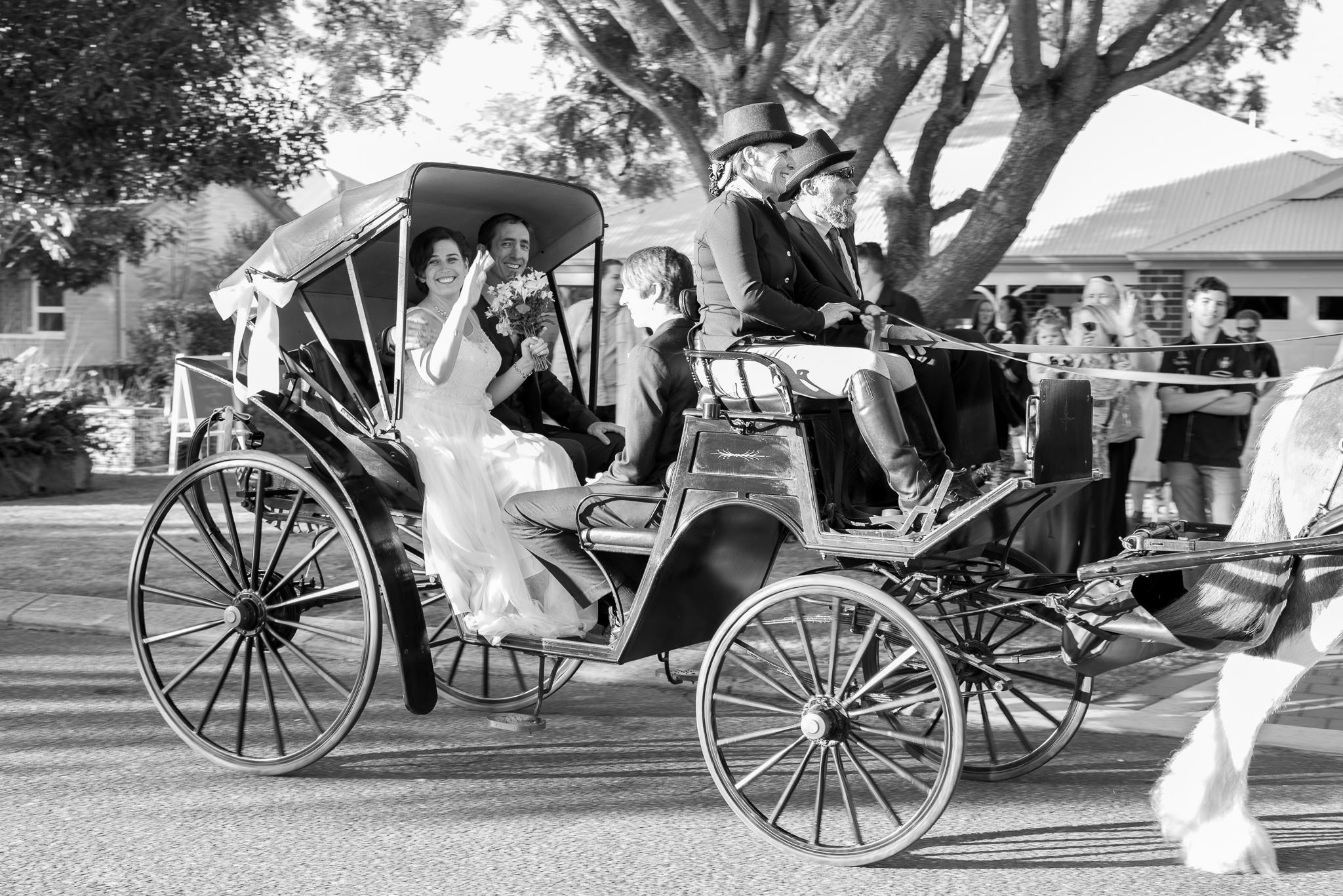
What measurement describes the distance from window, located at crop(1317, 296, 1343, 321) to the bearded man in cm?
1158

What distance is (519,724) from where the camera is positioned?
17.4 ft

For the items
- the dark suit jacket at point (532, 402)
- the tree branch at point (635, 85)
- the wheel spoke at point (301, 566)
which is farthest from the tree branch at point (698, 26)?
the wheel spoke at point (301, 566)

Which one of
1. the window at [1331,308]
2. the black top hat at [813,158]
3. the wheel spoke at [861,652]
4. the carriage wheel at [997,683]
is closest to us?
the wheel spoke at [861,652]

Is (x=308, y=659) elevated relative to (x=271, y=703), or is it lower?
elevated

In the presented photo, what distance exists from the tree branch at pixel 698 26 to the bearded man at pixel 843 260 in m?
2.84

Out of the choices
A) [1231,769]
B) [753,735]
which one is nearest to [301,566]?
[753,735]

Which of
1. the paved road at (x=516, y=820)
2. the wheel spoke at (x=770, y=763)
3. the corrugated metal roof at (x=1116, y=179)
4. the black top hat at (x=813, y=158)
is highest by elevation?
the corrugated metal roof at (x=1116, y=179)

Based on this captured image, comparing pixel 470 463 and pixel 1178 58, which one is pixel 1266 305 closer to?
pixel 1178 58

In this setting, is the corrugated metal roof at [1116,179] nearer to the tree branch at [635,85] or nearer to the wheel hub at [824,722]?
the tree branch at [635,85]

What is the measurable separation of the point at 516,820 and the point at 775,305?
1808mm

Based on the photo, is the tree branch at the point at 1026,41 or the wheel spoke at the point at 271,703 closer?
the wheel spoke at the point at 271,703

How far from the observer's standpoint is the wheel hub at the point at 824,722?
3895 millimetres

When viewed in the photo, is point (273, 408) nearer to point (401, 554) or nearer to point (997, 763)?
point (401, 554)

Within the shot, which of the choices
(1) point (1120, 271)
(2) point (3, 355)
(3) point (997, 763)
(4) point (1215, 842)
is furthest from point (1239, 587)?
(2) point (3, 355)
